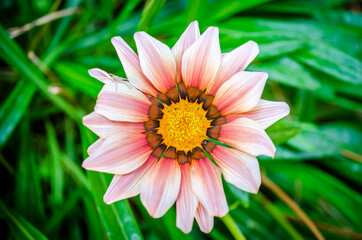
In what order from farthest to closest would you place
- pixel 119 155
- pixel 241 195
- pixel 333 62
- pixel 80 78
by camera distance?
pixel 333 62 < pixel 80 78 < pixel 241 195 < pixel 119 155

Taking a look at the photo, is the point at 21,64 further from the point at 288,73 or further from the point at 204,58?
the point at 288,73

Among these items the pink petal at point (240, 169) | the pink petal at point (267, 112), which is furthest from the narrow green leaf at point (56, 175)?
the pink petal at point (267, 112)

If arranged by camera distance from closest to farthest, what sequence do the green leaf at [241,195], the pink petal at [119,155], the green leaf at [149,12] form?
1. the pink petal at [119,155]
2. the green leaf at [149,12]
3. the green leaf at [241,195]

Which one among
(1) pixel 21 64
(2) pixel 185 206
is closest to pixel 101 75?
(2) pixel 185 206

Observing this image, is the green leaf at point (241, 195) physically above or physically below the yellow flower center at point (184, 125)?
below

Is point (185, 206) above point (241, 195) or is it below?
above

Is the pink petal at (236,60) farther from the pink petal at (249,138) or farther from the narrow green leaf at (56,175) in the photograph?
the narrow green leaf at (56,175)
